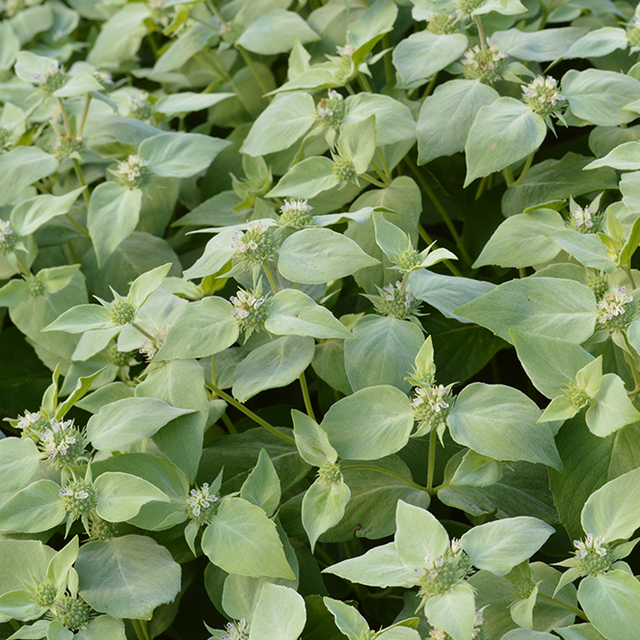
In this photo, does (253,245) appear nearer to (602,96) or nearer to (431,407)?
(431,407)

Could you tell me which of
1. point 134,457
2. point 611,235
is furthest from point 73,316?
point 611,235

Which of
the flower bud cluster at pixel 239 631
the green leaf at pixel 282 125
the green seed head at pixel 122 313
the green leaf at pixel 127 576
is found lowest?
the flower bud cluster at pixel 239 631

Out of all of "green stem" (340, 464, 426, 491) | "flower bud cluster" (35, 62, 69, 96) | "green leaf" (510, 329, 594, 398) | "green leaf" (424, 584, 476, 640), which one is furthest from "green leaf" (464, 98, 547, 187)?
"flower bud cluster" (35, 62, 69, 96)

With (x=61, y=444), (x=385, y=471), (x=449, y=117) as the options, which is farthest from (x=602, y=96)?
(x=61, y=444)

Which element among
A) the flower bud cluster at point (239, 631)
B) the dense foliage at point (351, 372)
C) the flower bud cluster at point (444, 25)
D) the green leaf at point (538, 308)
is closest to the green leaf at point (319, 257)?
the dense foliage at point (351, 372)

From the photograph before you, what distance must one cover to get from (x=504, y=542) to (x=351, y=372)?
223mm

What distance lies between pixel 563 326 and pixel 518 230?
149 millimetres

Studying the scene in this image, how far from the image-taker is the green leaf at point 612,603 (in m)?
0.51

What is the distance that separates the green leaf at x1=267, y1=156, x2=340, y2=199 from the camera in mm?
831

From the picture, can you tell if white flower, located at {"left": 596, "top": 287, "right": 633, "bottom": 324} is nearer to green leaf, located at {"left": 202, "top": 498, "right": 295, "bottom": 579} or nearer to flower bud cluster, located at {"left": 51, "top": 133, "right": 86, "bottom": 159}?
green leaf, located at {"left": 202, "top": 498, "right": 295, "bottom": 579}

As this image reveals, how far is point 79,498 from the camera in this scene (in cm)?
63

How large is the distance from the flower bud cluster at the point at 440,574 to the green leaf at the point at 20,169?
2.57 ft

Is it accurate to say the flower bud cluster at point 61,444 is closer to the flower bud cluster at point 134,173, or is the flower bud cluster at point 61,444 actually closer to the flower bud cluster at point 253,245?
the flower bud cluster at point 253,245

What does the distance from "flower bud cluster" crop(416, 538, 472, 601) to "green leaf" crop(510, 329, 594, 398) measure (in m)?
0.18
